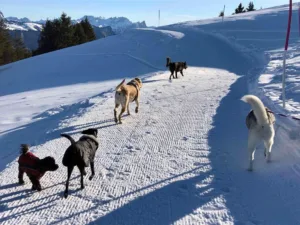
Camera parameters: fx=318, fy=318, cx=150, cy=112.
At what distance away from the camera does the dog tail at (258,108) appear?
498 cm

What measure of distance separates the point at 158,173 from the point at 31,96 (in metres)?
13.0

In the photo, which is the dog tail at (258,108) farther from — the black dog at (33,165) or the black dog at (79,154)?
the black dog at (33,165)

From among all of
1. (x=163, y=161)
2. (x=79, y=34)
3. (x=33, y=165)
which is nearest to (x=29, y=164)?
(x=33, y=165)

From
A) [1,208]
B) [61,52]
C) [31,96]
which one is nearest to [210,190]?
[1,208]

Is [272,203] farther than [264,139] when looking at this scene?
No

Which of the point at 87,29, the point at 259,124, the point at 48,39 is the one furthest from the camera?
the point at 87,29

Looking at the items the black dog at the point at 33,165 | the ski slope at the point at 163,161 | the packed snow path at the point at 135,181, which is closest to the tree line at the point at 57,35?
the ski slope at the point at 163,161

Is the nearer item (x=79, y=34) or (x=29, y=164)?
(x=29, y=164)

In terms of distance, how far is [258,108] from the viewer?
5.06 meters

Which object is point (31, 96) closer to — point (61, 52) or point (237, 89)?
point (237, 89)

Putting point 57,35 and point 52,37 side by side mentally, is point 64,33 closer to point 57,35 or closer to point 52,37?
point 57,35

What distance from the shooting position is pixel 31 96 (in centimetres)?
1683

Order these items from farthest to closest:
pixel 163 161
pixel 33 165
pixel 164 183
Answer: pixel 163 161 < pixel 164 183 < pixel 33 165

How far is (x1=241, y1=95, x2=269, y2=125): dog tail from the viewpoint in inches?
196
